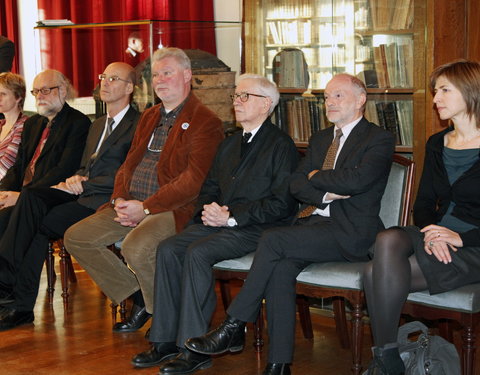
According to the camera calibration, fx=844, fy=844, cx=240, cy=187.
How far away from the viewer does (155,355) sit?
11.9 feet

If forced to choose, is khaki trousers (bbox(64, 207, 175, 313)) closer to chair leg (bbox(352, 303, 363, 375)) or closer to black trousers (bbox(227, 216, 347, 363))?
black trousers (bbox(227, 216, 347, 363))

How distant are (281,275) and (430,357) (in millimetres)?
682

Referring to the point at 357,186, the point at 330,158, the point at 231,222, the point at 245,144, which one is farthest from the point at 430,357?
the point at 245,144

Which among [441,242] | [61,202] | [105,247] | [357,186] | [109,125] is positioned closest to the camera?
[441,242]

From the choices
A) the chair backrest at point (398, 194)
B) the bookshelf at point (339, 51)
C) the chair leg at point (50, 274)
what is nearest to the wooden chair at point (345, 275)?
the chair backrest at point (398, 194)

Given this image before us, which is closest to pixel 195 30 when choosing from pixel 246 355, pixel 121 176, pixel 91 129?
pixel 91 129

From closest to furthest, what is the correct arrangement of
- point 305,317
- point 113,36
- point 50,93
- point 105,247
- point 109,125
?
point 305,317
point 105,247
point 109,125
point 50,93
point 113,36

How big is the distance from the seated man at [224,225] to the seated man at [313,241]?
16 cm

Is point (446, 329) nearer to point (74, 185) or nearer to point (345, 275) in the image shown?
point (345, 275)

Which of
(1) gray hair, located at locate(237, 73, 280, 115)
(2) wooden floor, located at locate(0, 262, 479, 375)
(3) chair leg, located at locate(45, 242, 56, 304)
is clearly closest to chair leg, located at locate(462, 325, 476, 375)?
(2) wooden floor, located at locate(0, 262, 479, 375)

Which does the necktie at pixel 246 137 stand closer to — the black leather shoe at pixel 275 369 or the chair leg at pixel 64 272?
the black leather shoe at pixel 275 369

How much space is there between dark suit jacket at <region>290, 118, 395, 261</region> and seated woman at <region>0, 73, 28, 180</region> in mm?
2312

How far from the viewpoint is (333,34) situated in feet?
15.1

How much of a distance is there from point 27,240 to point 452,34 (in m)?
2.40
